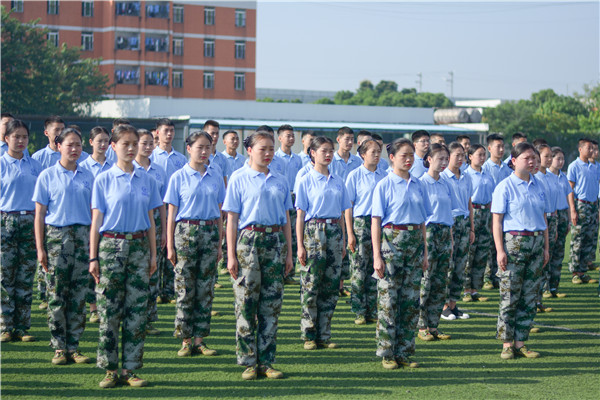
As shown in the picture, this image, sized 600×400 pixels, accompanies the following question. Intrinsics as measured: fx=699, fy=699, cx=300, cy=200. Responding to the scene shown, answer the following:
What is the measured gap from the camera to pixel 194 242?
20.7 feet

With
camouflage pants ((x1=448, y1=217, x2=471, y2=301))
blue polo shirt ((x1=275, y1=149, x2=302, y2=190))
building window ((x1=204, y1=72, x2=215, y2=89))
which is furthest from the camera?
building window ((x1=204, y1=72, x2=215, y2=89))

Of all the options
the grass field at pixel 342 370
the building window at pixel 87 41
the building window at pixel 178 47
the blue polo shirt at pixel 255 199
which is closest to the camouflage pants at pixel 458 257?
the grass field at pixel 342 370

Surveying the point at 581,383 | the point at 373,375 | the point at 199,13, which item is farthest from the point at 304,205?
the point at 199,13

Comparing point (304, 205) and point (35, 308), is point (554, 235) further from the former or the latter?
point (35, 308)

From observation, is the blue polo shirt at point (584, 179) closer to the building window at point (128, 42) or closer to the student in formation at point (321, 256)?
the student in formation at point (321, 256)

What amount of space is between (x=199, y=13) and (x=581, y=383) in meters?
46.4

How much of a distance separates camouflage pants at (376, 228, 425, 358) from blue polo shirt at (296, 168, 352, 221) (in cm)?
87

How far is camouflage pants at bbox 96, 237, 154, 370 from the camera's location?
212 inches

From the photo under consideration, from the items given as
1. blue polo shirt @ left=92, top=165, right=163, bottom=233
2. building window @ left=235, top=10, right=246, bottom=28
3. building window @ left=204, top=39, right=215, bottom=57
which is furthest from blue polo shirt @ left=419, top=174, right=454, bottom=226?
building window @ left=235, top=10, right=246, bottom=28

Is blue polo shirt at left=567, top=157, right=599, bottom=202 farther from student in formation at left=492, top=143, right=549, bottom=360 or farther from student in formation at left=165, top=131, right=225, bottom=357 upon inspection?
student in formation at left=165, top=131, right=225, bottom=357

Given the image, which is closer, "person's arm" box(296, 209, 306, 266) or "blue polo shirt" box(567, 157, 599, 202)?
"person's arm" box(296, 209, 306, 266)

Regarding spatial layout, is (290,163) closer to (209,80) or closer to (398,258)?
(398,258)

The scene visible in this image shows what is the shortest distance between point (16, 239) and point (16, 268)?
0.93 ft

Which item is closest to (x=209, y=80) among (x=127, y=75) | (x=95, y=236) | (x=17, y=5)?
(x=127, y=75)
